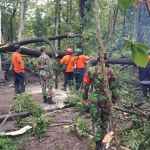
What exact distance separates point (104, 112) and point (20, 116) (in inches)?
102

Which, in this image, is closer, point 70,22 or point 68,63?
point 68,63

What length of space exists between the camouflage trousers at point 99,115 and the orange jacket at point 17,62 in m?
4.69

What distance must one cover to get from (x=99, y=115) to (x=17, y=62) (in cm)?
488

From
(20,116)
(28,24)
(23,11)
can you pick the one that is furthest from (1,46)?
(28,24)

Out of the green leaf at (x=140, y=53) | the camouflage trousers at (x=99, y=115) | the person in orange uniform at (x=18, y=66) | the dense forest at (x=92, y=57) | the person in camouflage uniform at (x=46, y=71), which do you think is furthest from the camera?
the person in orange uniform at (x=18, y=66)

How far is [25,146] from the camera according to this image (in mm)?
5285

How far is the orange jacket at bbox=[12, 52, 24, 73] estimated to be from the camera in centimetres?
894

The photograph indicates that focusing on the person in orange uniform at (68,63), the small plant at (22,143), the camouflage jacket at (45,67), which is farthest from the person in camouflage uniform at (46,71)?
the small plant at (22,143)

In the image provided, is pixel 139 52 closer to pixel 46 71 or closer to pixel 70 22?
pixel 46 71

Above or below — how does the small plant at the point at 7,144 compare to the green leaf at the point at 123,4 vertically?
below

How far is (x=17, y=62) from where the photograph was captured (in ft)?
29.7

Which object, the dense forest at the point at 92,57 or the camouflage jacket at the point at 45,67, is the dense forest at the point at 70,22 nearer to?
the dense forest at the point at 92,57

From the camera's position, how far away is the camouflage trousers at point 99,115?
16.2 feet

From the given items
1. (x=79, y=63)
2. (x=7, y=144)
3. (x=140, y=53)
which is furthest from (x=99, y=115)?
(x=79, y=63)
